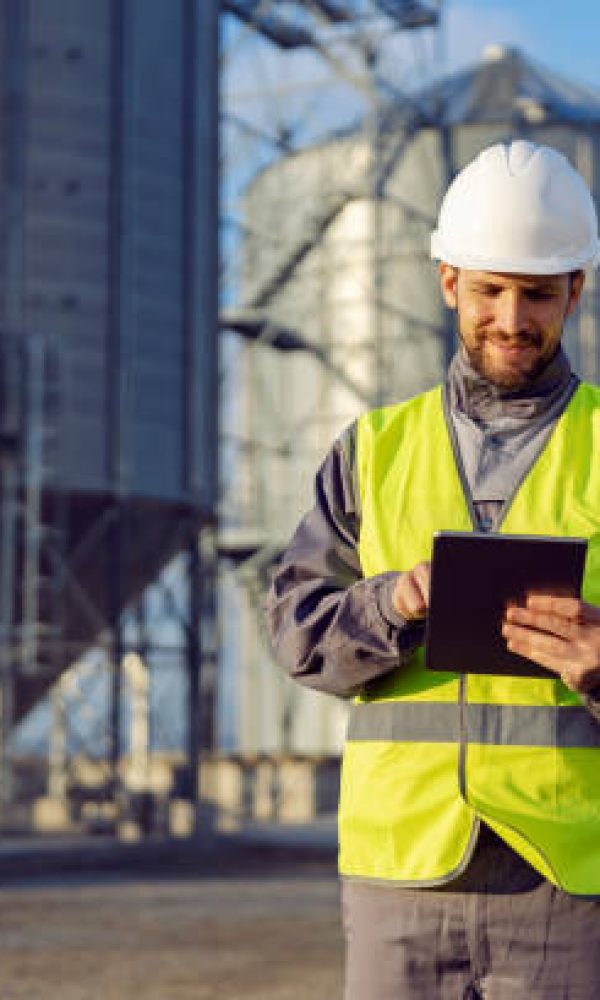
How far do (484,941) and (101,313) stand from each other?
2244cm

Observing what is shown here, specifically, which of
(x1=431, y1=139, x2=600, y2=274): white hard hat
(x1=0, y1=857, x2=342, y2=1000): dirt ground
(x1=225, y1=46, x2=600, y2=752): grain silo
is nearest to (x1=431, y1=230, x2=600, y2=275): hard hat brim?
(x1=431, y1=139, x2=600, y2=274): white hard hat

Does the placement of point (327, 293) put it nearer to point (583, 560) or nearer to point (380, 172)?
point (380, 172)

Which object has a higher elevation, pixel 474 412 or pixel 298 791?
pixel 474 412

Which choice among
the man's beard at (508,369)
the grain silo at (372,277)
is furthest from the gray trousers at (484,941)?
the grain silo at (372,277)

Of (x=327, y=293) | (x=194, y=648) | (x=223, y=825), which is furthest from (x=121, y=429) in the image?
(x=327, y=293)

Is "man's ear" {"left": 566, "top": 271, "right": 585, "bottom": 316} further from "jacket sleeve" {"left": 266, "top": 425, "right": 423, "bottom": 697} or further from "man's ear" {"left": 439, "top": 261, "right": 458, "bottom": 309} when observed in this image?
"jacket sleeve" {"left": 266, "top": 425, "right": 423, "bottom": 697}

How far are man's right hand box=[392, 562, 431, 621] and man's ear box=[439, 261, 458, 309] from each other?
503mm

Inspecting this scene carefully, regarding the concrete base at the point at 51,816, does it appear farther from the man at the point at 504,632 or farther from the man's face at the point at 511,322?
the man's face at the point at 511,322

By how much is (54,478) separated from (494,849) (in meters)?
21.6

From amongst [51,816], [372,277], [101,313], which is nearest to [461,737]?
[101,313]

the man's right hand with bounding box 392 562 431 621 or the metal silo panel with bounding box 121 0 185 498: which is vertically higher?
the metal silo panel with bounding box 121 0 185 498

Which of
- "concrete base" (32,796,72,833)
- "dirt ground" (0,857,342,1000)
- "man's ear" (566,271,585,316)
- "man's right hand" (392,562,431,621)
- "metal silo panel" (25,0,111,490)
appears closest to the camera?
"man's right hand" (392,562,431,621)

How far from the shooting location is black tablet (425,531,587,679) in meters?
3.00

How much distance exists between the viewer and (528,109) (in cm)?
3391
